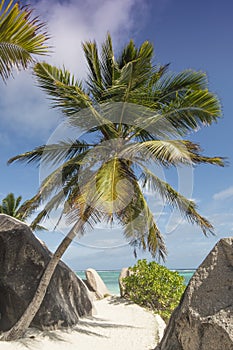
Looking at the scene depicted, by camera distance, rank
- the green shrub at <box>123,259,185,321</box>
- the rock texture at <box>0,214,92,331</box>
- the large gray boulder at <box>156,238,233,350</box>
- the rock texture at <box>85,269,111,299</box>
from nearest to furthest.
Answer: the large gray boulder at <box>156,238,233,350</box> → the rock texture at <box>0,214,92,331</box> → the green shrub at <box>123,259,185,321</box> → the rock texture at <box>85,269,111,299</box>

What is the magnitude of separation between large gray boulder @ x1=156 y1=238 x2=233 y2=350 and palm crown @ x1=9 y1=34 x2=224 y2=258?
18.3 ft

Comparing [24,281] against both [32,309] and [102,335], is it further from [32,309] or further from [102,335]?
[102,335]

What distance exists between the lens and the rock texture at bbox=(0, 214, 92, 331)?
9047 millimetres

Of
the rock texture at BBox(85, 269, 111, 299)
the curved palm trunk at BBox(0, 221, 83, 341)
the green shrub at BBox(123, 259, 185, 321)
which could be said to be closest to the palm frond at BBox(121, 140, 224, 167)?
the curved palm trunk at BBox(0, 221, 83, 341)

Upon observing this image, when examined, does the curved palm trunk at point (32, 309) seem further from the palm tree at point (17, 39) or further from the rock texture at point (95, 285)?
the rock texture at point (95, 285)

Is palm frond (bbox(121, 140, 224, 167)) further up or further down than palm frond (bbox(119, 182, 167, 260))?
further up

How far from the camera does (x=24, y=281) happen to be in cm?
913

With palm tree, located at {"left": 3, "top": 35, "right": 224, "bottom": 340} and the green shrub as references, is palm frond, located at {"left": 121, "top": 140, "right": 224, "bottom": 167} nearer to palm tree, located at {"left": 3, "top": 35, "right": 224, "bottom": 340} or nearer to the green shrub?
palm tree, located at {"left": 3, "top": 35, "right": 224, "bottom": 340}

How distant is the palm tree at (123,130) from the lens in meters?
9.02

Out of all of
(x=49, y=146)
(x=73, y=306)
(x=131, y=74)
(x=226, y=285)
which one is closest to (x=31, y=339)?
(x=73, y=306)

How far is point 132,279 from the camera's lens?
15250 mm

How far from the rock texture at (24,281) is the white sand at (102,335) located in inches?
17.1

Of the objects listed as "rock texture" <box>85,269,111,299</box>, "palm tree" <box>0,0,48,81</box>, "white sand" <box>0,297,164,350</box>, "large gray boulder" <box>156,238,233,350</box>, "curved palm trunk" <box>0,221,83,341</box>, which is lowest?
"rock texture" <box>85,269,111,299</box>

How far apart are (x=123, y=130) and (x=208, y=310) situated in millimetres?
7782
